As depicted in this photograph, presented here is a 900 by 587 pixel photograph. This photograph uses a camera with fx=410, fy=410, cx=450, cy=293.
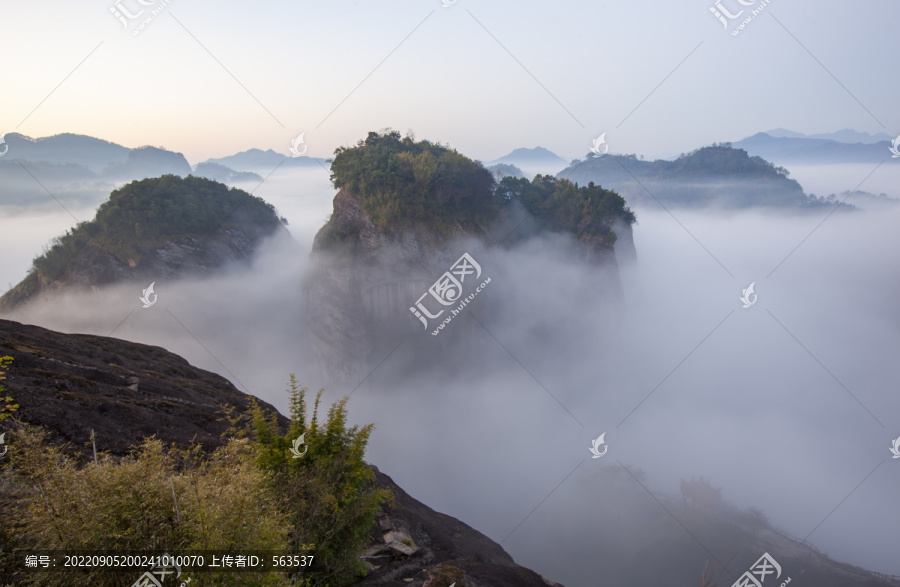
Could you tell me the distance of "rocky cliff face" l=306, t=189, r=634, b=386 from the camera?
33.9m

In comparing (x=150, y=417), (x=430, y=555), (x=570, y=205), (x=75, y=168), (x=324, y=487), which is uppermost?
(x=75, y=168)

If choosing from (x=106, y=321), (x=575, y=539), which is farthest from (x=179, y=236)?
(x=575, y=539)

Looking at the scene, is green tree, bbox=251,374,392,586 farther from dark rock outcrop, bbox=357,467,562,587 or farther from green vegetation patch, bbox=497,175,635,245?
green vegetation patch, bbox=497,175,635,245

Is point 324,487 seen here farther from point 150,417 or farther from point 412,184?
point 412,184

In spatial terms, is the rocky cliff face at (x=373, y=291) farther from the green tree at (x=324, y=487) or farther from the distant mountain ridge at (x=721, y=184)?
the distant mountain ridge at (x=721, y=184)

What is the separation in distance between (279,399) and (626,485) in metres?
29.9

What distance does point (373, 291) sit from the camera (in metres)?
33.9

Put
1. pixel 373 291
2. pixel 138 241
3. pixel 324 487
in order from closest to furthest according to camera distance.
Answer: pixel 324 487
pixel 373 291
pixel 138 241

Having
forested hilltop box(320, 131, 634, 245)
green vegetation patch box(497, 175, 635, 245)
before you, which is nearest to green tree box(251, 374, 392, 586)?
forested hilltop box(320, 131, 634, 245)

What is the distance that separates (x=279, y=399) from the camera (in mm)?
37656

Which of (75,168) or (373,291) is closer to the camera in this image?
(373,291)

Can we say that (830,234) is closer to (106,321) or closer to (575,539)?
(575,539)

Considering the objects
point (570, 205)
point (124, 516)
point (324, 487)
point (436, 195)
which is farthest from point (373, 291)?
point (124, 516)
